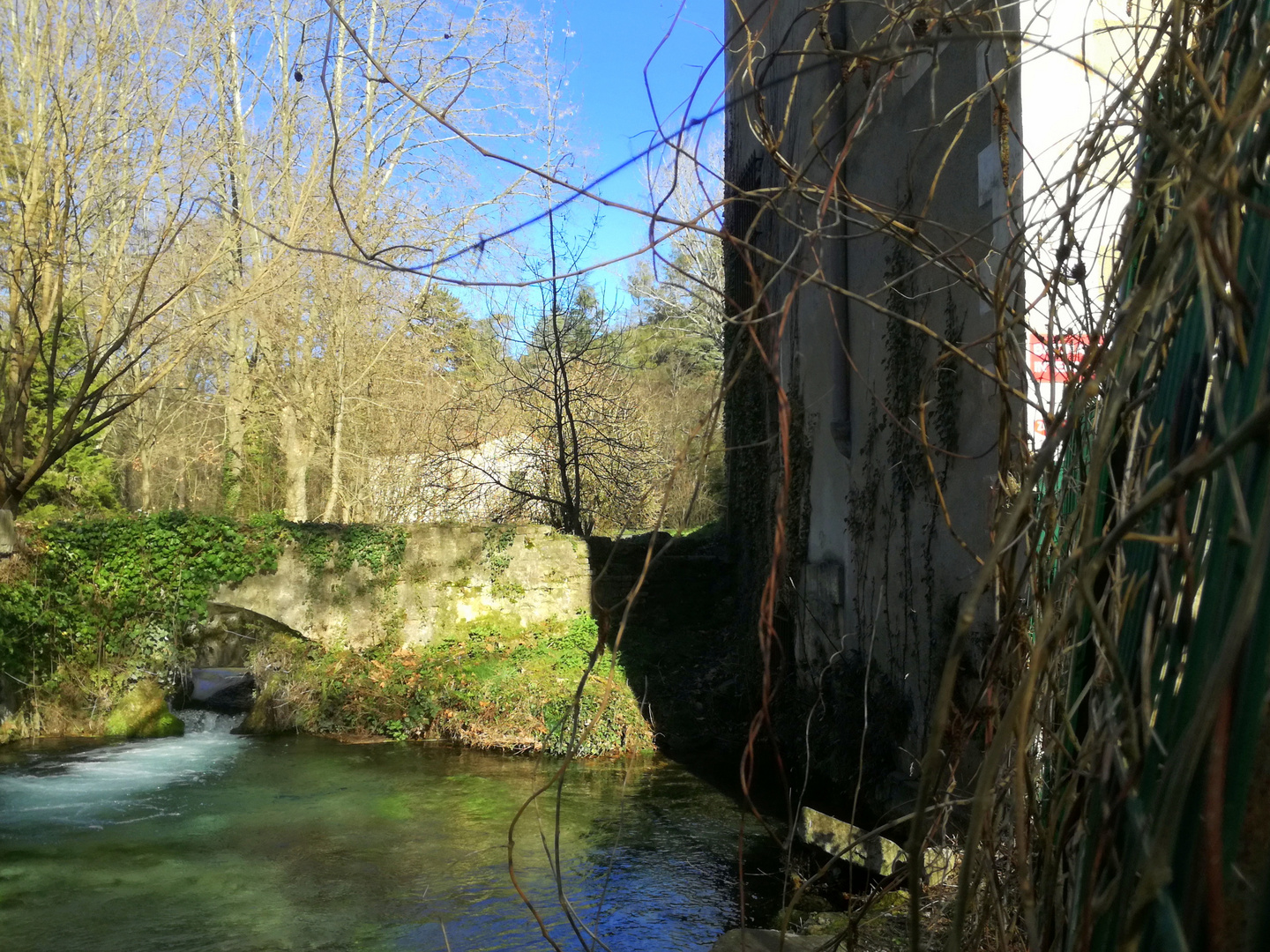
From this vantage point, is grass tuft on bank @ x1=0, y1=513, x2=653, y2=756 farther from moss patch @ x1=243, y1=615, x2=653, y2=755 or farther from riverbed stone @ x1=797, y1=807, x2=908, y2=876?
riverbed stone @ x1=797, y1=807, x2=908, y2=876

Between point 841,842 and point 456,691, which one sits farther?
point 456,691

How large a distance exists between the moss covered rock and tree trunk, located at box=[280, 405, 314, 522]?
6.74 meters

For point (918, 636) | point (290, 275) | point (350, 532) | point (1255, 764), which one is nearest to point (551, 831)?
point (918, 636)

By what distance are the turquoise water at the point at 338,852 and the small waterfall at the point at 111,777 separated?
0.10 ft

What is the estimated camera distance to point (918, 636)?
626 centimetres

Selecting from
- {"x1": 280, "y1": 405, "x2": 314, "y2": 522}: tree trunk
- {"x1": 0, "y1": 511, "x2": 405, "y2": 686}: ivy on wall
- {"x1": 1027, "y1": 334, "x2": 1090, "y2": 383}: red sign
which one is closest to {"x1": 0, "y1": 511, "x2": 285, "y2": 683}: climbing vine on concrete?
{"x1": 0, "y1": 511, "x2": 405, "y2": 686}: ivy on wall

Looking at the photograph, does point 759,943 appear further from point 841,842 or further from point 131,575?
point 131,575

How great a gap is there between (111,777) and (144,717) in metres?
2.10

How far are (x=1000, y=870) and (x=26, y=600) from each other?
39.0 ft

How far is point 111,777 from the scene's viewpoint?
9.65 m

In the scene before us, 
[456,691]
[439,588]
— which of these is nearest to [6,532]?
[456,691]

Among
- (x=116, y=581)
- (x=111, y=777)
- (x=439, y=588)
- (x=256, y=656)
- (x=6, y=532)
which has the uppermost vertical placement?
(x=6, y=532)

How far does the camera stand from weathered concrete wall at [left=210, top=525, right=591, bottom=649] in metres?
12.7

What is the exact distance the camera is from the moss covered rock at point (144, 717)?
11.5 metres
